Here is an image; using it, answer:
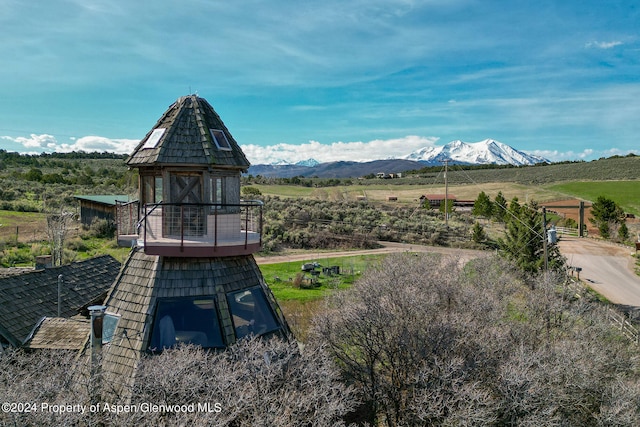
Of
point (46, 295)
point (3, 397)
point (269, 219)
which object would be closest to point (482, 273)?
point (46, 295)

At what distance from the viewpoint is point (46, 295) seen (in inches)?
563

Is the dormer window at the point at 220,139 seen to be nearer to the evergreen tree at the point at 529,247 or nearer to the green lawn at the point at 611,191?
the evergreen tree at the point at 529,247

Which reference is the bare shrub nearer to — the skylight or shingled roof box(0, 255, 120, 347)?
the skylight

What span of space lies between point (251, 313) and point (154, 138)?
183 inches

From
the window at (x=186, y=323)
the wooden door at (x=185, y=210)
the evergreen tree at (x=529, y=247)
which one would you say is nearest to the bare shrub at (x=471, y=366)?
the window at (x=186, y=323)

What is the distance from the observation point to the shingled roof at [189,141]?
9.84 metres

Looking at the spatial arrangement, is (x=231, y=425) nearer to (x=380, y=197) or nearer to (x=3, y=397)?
(x=3, y=397)

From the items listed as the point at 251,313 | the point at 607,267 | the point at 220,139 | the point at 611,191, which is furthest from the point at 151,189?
the point at 611,191

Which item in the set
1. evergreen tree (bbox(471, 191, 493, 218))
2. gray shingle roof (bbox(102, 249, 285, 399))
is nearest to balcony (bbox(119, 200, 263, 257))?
gray shingle roof (bbox(102, 249, 285, 399))

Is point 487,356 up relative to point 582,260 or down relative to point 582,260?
up

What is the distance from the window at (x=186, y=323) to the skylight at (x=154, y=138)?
3.51 m

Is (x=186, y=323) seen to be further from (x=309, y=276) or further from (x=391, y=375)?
(x=309, y=276)

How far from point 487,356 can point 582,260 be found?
109ft

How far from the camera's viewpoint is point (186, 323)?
940 centimetres
